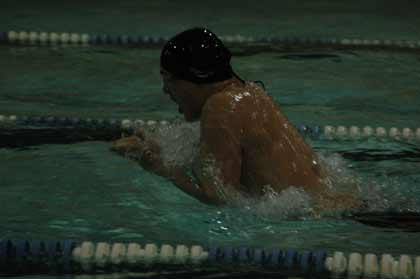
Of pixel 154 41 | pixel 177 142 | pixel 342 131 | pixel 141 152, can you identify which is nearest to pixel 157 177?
pixel 177 142

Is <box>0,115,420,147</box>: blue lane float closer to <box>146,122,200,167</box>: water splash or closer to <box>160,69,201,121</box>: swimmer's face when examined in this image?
<box>146,122,200,167</box>: water splash

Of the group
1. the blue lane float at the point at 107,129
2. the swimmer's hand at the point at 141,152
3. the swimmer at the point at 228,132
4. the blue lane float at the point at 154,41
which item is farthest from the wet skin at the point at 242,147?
A: the blue lane float at the point at 154,41

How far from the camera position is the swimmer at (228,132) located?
3.30m

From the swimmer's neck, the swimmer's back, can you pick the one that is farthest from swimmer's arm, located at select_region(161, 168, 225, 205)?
the swimmer's neck

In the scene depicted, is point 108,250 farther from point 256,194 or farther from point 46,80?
point 46,80

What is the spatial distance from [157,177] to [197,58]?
888 mm

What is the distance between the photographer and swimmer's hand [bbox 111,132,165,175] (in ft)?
11.8

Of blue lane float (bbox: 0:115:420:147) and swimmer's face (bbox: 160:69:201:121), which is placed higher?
swimmer's face (bbox: 160:69:201:121)

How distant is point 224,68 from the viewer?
11.2 ft

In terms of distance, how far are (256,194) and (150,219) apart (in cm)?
50

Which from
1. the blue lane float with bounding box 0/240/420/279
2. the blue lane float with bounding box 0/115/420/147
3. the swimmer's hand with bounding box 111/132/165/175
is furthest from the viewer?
the blue lane float with bounding box 0/115/420/147

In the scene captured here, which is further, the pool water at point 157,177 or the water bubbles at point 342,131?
the water bubbles at point 342,131

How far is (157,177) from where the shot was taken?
4.11 meters

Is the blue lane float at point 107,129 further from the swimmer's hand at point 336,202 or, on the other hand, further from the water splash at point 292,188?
the swimmer's hand at point 336,202
